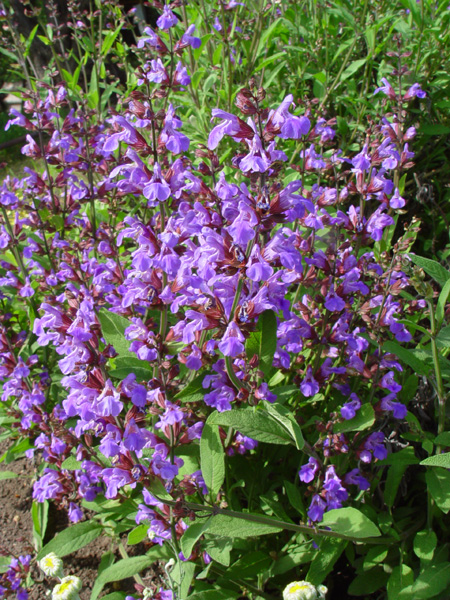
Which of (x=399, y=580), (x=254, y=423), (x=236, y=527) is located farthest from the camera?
(x=399, y=580)

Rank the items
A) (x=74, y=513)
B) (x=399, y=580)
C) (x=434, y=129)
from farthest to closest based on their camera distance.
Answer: (x=434, y=129) → (x=74, y=513) → (x=399, y=580)

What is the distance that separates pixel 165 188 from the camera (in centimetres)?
160

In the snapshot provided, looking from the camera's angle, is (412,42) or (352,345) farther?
(412,42)

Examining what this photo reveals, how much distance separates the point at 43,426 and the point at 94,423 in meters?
0.92

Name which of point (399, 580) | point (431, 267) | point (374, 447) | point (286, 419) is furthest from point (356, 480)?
point (431, 267)

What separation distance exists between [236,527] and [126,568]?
590 mm

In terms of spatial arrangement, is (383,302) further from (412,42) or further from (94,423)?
(412,42)

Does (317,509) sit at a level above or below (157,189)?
below

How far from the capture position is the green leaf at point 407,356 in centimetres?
176

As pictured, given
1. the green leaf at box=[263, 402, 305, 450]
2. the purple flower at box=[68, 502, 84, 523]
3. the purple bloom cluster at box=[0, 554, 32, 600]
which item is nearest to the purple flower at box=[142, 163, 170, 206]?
the green leaf at box=[263, 402, 305, 450]

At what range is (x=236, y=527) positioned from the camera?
1.59 metres

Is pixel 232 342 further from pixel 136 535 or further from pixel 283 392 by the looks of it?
pixel 136 535

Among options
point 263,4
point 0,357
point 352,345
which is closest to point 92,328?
point 352,345

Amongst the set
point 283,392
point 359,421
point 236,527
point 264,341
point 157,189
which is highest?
point 157,189
